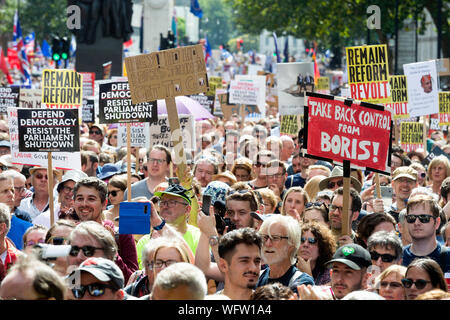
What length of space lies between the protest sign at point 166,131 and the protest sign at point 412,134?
15.1 feet

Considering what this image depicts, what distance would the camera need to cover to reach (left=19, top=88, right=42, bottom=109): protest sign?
1805 cm

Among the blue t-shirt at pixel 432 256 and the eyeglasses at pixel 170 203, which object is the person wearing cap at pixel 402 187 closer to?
the blue t-shirt at pixel 432 256

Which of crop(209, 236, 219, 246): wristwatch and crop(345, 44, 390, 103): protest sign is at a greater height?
crop(345, 44, 390, 103): protest sign

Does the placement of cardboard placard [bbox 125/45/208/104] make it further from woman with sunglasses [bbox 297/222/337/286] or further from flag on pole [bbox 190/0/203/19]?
flag on pole [bbox 190/0/203/19]

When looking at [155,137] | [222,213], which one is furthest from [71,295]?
[155,137]

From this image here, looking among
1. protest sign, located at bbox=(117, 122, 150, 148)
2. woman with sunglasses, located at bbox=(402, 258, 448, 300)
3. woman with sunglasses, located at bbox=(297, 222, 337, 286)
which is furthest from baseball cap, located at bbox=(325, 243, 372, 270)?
protest sign, located at bbox=(117, 122, 150, 148)

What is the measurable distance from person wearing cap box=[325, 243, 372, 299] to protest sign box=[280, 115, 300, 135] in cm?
1058

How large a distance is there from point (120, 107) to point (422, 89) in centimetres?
659

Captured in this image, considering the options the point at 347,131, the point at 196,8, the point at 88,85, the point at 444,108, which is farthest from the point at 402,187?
the point at 196,8

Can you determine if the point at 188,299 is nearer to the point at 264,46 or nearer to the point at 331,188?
the point at 331,188

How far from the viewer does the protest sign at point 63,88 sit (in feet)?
48.8

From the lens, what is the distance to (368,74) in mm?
12758

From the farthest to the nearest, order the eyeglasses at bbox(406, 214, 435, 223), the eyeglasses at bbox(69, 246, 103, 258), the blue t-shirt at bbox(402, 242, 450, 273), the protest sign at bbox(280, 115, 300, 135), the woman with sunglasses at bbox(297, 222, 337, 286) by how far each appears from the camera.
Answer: the protest sign at bbox(280, 115, 300, 135), the eyeglasses at bbox(406, 214, 435, 223), the blue t-shirt at bbox(402, 242, 450, 273), the woman with sunglasses at bbox(297, 222, 337, 286), the eyeglasses at bbox(69, 246, 103, 258)
